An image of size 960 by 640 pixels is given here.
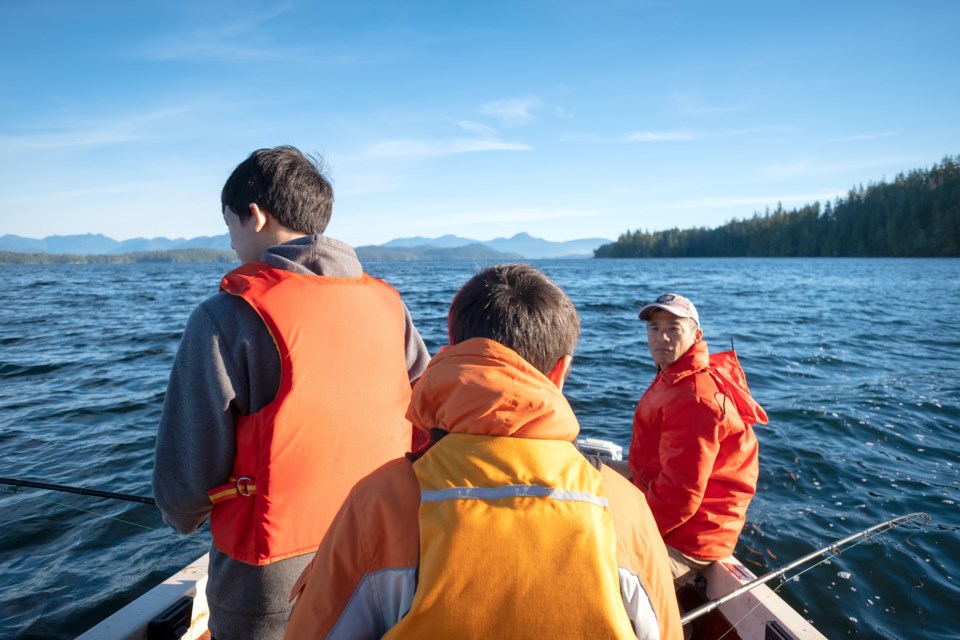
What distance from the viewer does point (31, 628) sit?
4891 mm

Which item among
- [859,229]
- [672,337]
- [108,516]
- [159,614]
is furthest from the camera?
[859,229]

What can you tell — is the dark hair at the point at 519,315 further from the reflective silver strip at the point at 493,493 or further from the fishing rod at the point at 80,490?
the fishing rod at the point at 80,490

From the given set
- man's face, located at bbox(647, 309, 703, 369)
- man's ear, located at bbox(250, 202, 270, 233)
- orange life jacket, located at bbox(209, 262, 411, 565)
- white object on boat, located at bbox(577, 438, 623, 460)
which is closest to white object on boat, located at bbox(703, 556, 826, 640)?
man's face, located at bbox(647, 309, 703, 369)

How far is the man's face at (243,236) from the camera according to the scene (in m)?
2.24

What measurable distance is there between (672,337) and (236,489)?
3.15 m

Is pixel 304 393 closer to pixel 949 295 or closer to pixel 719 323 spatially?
pixel 719 323

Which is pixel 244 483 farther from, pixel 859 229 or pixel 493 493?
pixel 859 229

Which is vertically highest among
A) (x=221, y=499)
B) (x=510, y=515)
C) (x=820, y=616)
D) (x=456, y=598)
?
(x=510, y=515)

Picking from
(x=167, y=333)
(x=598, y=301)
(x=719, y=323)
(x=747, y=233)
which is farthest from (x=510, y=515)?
(x=747, y=233)

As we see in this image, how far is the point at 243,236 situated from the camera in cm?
226

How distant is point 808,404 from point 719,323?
12.0 metres

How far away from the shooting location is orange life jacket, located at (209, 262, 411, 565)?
6.53ft

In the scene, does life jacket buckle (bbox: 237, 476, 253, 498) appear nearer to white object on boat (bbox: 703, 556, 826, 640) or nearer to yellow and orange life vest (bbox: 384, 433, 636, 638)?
yellow and orange life vest (bbox: 384, 433, 636, 638)

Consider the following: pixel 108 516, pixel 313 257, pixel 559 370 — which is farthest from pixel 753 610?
pixel 108 516
